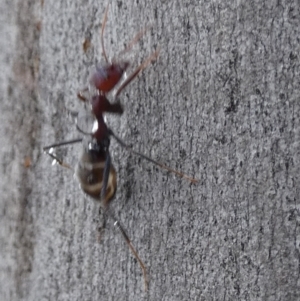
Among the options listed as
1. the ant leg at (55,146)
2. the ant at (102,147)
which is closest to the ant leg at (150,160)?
the ant at (102,147)

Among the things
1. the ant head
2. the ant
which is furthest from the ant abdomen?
the ant head

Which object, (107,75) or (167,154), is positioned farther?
(107,75)

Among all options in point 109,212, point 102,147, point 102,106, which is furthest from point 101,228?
point 102,106

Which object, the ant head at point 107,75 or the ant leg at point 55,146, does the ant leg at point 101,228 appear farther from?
the ant head at point 107,75

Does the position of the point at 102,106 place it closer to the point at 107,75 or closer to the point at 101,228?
the point at 107,75

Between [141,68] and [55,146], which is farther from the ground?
[141,68]

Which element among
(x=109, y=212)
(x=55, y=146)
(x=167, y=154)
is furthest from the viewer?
(x=55, y=146)

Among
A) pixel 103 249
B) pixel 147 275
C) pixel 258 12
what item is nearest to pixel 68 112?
pixel 103 249
